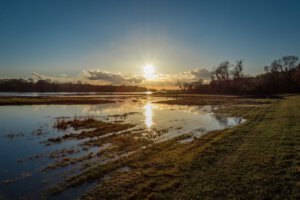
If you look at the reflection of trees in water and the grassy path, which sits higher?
the grassy path

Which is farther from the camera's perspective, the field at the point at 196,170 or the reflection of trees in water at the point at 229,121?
the reflection of trees in water at the point at 229,121

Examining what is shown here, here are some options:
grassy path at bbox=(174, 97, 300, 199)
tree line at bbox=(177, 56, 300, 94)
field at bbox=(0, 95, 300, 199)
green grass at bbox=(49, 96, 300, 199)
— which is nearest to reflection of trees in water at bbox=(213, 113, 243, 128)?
field at bbox=(0, 95, 300, 199)

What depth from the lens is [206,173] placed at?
8.90 meters

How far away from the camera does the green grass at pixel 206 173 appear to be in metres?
7.36

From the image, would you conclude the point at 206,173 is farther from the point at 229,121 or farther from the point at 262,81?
the point at 262,81

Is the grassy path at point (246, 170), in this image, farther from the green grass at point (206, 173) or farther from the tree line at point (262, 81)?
the tree line at point (262, 81)

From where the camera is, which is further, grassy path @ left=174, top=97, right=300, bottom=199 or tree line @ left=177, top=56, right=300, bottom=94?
tree line @ left=177, top=56, right=300, bottom=94

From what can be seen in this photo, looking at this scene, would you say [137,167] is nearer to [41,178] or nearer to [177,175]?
[177,175]

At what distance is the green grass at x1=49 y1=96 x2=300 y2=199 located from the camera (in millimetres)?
7359

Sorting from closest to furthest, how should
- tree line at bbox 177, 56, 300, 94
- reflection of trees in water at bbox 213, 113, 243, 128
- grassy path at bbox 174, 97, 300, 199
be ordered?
1. grassy path at bbox 174, 97, 300, 199
2. reflection of trees in water at bbox 213, 113, 243, 128
3. tree line at bbox 177, 56, 300, 94

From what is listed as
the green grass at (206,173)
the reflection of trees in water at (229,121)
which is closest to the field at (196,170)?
the green grass at (206,173)

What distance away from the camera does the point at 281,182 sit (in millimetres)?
7816

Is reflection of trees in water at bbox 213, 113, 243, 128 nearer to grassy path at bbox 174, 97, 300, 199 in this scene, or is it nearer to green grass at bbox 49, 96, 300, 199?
grassy path at bbox 174, 97, 300, 199

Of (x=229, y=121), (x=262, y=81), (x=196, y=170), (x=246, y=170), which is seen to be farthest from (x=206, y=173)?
(x=262, y=81)
